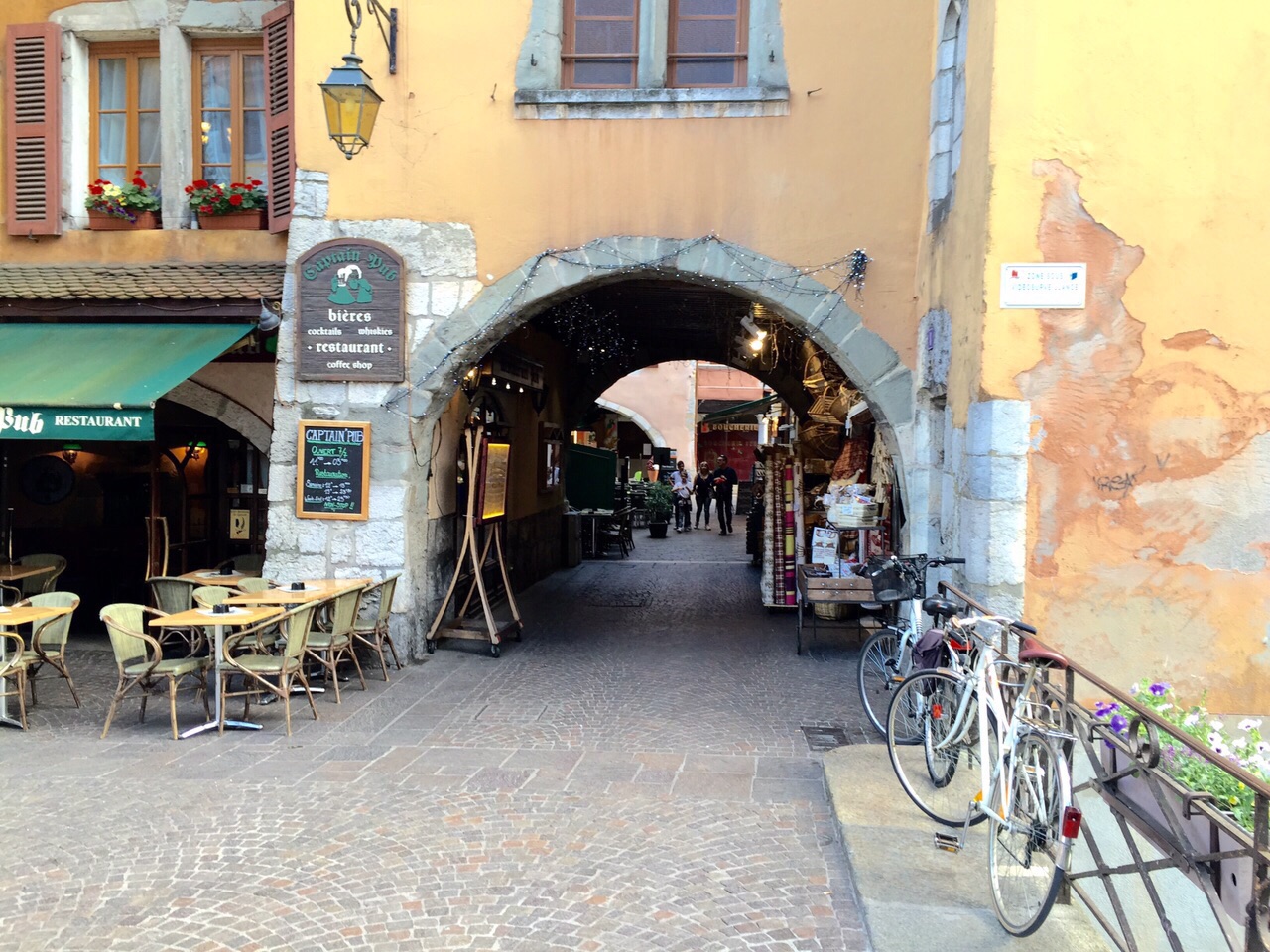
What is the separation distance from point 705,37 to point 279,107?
336cm

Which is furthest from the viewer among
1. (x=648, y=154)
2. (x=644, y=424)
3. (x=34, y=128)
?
(x=644, y=424)


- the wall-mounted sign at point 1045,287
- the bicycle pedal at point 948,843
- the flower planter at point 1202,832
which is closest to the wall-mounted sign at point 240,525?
the wall-mounted sign at point 1045,287

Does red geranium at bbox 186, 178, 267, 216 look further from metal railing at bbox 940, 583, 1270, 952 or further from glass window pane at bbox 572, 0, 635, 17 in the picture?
metal railing at bbox 940, 583, 1270, 952

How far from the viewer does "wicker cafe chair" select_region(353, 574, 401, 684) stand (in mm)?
7059

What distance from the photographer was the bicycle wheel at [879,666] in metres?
6.04

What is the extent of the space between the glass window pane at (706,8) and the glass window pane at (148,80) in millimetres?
4473

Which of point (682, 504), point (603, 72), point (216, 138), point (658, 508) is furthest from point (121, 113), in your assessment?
point (682, 504)

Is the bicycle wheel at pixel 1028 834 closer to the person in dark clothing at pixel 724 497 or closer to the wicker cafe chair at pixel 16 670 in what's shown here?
the wicker cafe chair at pixel 16 670

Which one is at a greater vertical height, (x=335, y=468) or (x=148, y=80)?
(x=148, y=80)

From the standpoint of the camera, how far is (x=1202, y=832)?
244cm

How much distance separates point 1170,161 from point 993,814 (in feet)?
12.4

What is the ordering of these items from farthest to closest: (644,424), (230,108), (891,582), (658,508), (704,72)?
(644,424), (658,508), (230,108), (704,72), (891,582)

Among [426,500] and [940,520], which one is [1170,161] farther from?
[426,500]

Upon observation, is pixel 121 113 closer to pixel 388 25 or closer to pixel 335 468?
pixel 388 25
